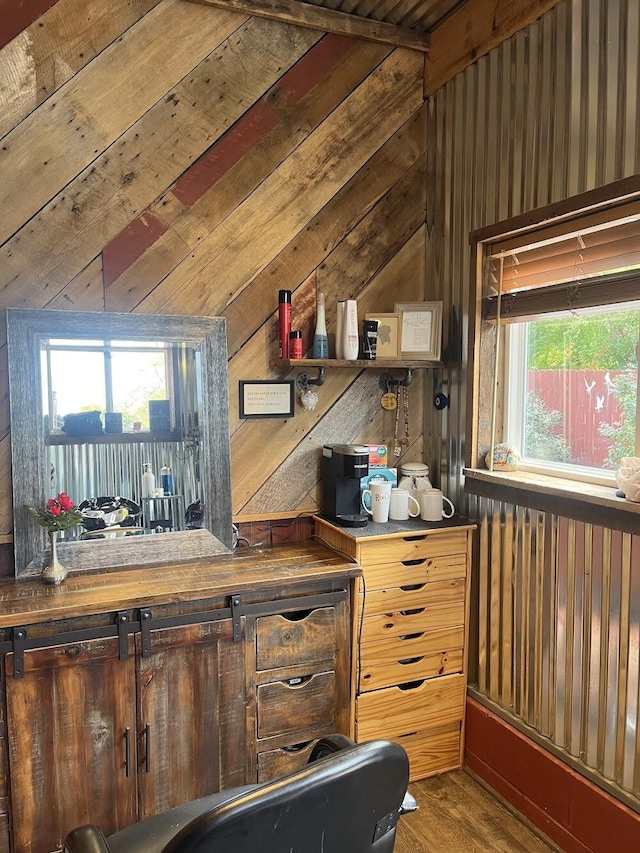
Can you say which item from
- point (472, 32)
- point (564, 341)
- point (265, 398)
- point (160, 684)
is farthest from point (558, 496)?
point (472, 32)

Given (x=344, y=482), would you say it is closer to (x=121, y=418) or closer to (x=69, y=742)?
(x=121, y=418)

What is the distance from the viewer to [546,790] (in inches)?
85.2

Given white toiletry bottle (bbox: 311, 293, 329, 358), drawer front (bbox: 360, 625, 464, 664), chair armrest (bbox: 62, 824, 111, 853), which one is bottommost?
drawer front (bbox: 360, 625, 464, 664)

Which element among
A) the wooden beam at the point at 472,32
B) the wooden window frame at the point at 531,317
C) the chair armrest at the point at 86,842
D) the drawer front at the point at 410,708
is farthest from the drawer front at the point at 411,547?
the wooden beam at the point at 472,32

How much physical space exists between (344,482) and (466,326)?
31.7 inches

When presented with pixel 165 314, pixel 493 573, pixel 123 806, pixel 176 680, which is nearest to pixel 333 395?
pixel 165 314

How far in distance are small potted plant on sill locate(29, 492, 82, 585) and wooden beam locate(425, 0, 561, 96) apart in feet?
7.38

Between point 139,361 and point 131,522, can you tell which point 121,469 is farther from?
point 139,361

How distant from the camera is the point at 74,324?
2.24m

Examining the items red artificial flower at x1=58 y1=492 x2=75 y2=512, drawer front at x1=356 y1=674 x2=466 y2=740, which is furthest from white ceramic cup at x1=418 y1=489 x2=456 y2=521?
red artificial flower at x1=58 y1=492 x2=75 y2=512

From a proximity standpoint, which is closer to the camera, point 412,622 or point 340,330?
point 412,622

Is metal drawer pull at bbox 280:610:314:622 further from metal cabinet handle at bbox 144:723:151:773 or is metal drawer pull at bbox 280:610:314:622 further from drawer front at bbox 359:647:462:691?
metal cabinet handle at bbox 144:723:151:773

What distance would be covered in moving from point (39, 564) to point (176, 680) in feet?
2.12

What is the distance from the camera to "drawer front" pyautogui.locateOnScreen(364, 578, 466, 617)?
7.64 feet
